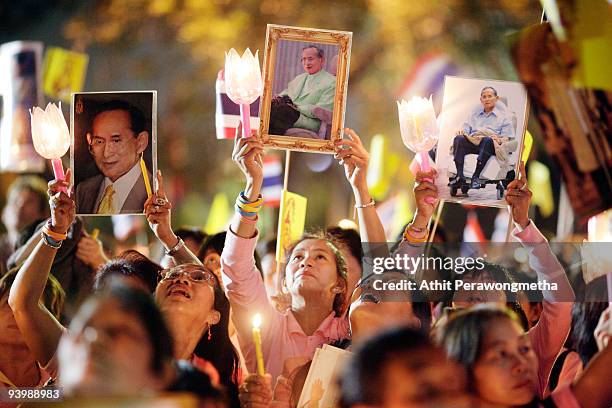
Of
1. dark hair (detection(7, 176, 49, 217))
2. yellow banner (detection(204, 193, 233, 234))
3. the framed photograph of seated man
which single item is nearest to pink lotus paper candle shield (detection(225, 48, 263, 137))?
the framed photograph of seated man

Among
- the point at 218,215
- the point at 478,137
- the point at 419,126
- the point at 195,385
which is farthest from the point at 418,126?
the point at 218,215

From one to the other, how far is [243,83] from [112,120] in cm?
61

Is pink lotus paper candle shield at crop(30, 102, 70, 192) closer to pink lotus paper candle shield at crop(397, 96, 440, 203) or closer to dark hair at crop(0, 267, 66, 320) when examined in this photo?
dark hair at crop(0, 267, 66, 320)

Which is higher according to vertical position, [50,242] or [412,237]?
[412,237]

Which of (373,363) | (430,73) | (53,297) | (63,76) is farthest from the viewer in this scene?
(430,73)

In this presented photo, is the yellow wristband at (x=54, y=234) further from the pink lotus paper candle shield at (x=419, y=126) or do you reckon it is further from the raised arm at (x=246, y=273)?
the pink lotus paper candle shield at (x=419, y=126)

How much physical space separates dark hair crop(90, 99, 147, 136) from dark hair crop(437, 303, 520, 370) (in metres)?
1.59

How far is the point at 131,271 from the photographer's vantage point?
3412 millimetres

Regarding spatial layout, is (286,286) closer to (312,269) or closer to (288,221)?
(312,269)

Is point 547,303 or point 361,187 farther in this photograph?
point 361,187

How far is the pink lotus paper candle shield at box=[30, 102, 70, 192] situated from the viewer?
3.57 metres

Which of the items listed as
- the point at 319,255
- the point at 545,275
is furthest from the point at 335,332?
the point at 545,275

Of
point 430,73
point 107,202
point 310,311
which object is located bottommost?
point 310,311

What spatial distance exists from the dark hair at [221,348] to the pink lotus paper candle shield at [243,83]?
0.62 meters
